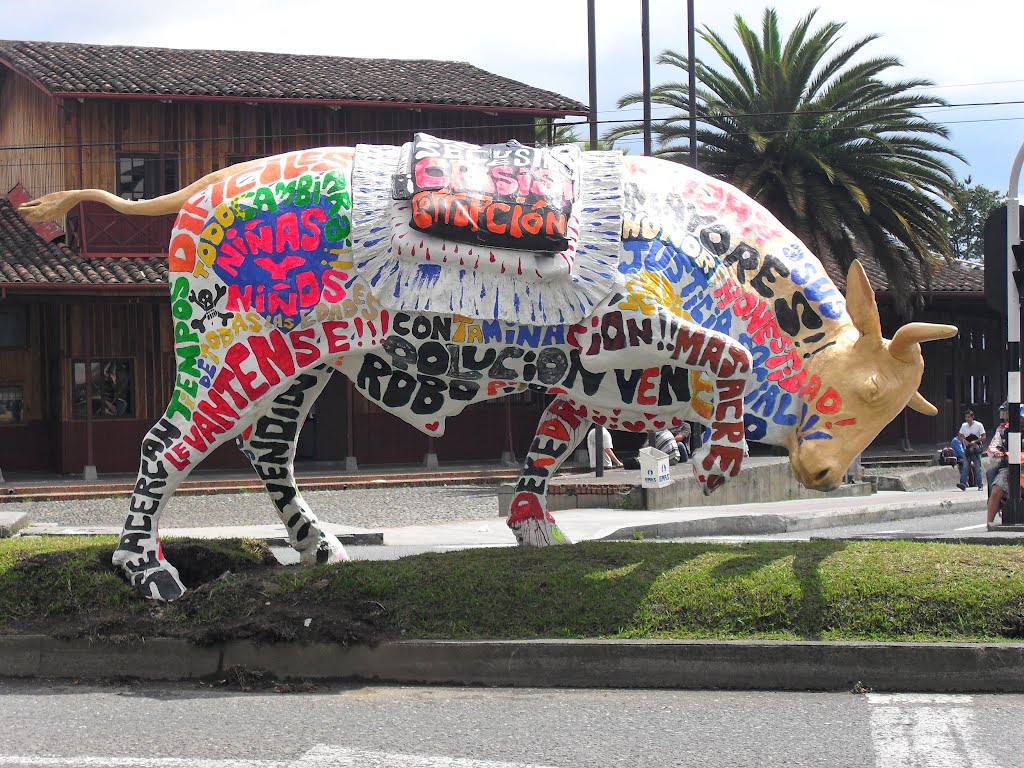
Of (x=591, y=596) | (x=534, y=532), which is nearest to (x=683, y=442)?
(x=534, y=532)

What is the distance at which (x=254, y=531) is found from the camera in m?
15.3

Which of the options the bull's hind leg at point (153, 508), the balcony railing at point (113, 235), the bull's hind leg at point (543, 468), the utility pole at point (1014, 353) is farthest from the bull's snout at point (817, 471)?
the balcony railing at point (113, 235)

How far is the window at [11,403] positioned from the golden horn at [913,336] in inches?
895

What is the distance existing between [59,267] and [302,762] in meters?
20.9

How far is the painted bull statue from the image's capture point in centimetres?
741

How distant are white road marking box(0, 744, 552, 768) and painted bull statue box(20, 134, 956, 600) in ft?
6.55

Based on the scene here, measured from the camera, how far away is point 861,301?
7.53 m

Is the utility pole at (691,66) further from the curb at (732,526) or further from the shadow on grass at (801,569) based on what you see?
the shadow on grass at (801,569)

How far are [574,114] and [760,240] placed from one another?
21.4 m

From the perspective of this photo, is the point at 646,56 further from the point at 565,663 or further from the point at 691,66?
the point at 565,663

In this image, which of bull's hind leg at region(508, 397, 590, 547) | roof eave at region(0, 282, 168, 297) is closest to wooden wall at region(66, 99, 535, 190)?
roof eave at region(0, 282, 168, 297)

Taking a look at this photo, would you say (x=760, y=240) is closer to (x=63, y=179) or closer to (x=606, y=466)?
(x=606, y=466)

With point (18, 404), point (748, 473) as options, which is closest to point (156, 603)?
point (748, 473)

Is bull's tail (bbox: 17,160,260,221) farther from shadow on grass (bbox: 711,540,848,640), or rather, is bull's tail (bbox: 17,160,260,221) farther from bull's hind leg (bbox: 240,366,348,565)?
shadow on grass (bbox: 711,540,848,640)
